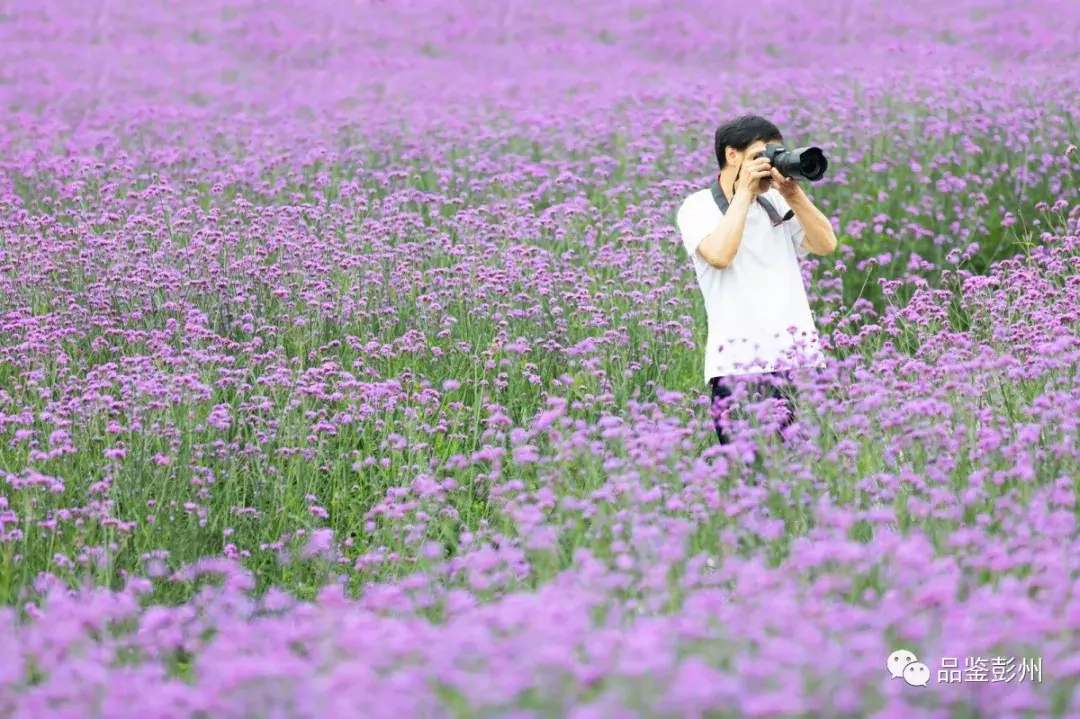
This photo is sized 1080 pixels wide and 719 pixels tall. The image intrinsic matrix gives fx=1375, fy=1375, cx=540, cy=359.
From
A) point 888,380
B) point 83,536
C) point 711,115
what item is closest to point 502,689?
point 83,536

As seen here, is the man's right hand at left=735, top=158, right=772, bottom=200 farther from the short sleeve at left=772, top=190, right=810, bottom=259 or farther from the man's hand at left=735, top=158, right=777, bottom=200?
the short sleeve at left=772, top=190, right=810, bottom=259

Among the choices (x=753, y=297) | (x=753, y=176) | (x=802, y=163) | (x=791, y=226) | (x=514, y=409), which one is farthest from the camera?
(x=514, y=409)

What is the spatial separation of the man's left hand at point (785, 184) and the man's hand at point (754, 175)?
0.06 feet

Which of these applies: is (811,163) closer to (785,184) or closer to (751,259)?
(785,184)

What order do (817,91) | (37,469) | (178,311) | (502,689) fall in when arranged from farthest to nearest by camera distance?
(817,91), (178,311), (37,469), (502,689)

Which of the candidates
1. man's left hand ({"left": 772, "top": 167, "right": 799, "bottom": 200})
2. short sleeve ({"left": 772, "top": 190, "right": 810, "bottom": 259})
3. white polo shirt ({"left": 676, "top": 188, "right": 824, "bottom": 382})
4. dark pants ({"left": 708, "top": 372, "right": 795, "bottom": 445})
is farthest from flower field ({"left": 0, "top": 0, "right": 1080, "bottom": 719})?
man's left hand ({"left": 772, "top": 167, "right": 799, "bottom": 200})

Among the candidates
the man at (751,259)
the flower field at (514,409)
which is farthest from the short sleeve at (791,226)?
the flower field at (514,409)

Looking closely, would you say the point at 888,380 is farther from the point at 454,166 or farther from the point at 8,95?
the point at 8,95

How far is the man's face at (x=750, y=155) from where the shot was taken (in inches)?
179

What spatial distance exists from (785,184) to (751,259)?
10.7 inches

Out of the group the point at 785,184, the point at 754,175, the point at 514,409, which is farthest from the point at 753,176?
the point at 514,409

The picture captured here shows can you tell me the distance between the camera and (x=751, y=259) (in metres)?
4.58

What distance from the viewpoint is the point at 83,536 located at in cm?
416

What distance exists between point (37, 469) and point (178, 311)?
4.81 ft
